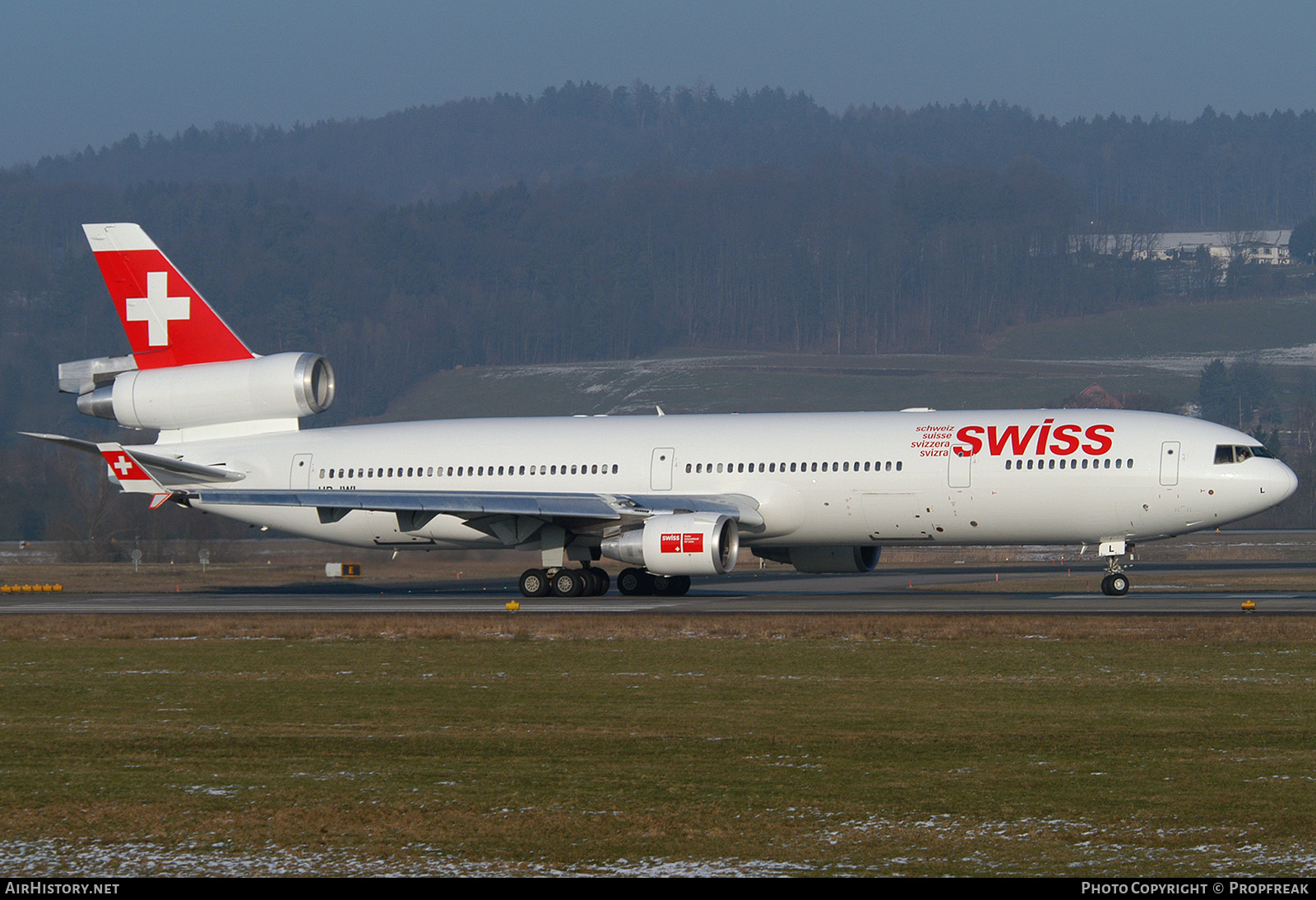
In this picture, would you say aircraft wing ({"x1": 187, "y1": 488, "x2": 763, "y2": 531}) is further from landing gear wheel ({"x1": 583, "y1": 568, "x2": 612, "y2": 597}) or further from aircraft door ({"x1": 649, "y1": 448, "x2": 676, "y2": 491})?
landing gear wheel ({"x1": 583, "y1": 568, "x2": 612, "y2": 597})

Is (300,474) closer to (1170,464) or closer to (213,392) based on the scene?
(213,392)

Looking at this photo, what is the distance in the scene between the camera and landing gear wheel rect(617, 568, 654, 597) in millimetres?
37000

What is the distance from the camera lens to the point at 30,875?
907cm

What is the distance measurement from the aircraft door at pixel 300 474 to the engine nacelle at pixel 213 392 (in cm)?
118

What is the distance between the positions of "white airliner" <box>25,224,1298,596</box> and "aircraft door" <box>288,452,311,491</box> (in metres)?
0.05

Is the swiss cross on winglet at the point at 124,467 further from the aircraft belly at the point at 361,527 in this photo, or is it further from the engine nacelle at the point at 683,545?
the engine nacelle at the point at 683,545

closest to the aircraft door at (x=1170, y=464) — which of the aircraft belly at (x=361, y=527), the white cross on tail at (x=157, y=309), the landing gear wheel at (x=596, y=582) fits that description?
the landing gear wheel at (x=596, y=582)

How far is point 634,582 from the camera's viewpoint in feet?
121

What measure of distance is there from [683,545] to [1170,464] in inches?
421

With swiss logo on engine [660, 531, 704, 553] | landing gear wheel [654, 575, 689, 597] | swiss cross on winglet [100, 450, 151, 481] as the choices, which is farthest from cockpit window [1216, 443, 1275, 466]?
swiss cross on winglet [100, 450, 151, 481]

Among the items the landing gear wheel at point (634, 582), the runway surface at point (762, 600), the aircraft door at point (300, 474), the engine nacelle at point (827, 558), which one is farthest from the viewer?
the aircraft door at point (300, 474)

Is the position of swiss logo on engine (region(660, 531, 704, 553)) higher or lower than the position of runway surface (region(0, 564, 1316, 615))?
higher

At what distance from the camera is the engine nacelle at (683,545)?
32406mm
